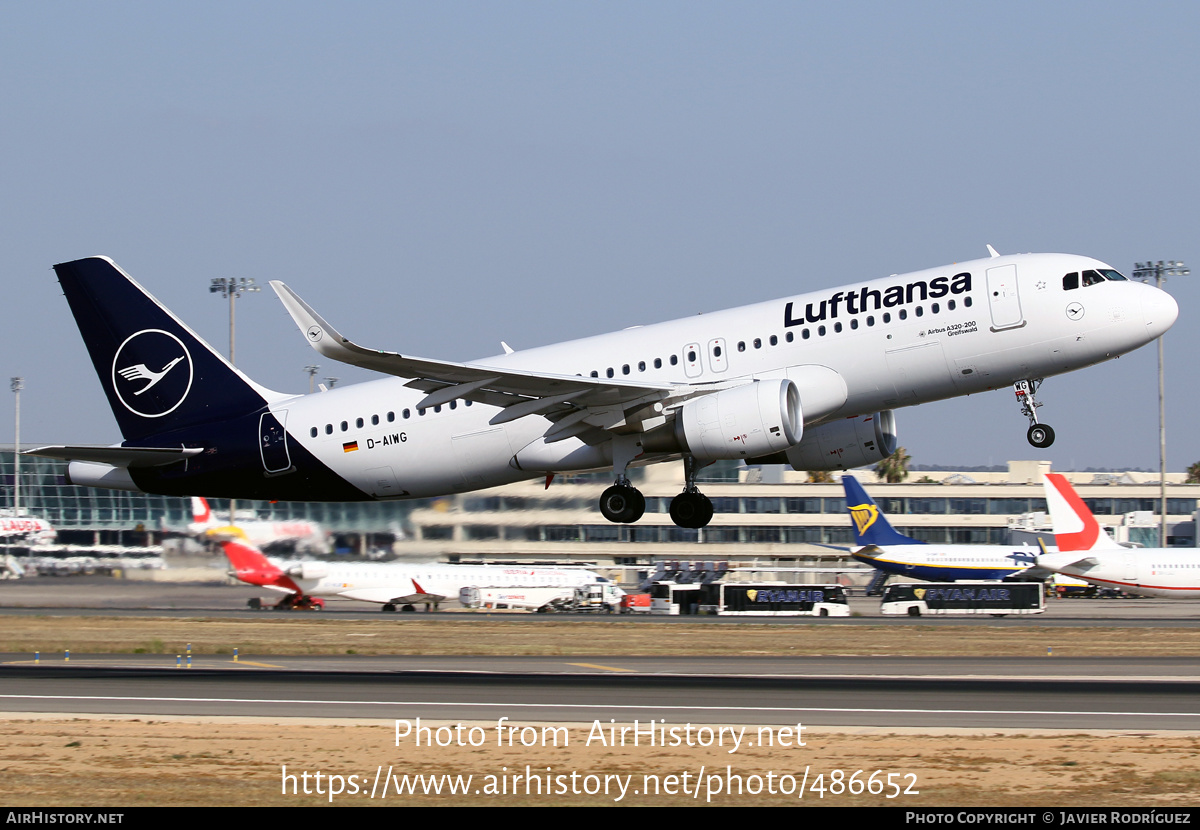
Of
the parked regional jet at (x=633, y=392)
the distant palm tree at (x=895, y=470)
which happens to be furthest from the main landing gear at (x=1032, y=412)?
the distant palm tree at (x=895, y=470)

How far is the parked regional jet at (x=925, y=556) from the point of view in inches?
2630

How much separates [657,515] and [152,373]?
42.3m

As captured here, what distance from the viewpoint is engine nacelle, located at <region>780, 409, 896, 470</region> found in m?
30.7

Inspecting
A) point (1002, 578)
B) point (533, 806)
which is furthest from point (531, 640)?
point (1002, 578)

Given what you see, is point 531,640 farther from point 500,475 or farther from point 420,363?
point 420,363

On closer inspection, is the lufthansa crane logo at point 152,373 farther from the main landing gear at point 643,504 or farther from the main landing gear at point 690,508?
the main landing gear at point 690,508

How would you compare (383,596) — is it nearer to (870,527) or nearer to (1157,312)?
(870,527)

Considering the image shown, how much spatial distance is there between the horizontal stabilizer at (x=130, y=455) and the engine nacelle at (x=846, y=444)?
14.8 metres


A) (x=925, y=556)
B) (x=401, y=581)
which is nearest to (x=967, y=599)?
(x=925, y=556)

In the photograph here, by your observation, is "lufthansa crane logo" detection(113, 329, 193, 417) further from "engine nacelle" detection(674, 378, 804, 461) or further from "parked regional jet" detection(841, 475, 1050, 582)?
"parked regional jet" detection(841, 475, 1050, 582)

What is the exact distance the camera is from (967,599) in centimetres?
5759

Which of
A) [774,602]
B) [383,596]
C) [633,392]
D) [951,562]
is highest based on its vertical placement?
[633,392]

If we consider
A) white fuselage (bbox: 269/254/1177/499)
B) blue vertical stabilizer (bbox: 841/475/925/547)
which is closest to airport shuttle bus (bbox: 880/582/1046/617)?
blue vertical stabilizer (bbox: 841/475/925/547)

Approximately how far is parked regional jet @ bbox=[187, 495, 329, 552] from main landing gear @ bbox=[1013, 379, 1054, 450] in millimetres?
27821
